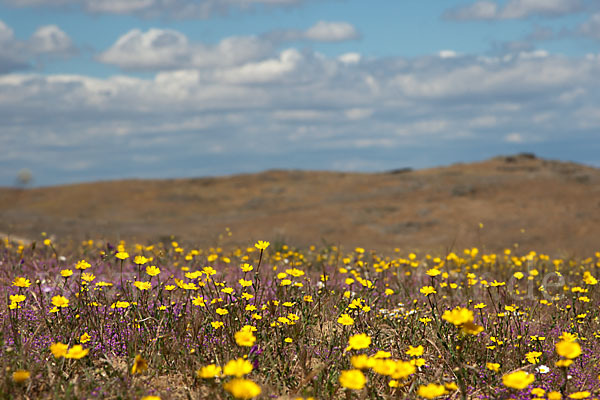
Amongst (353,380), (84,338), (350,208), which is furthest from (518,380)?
(350,208)

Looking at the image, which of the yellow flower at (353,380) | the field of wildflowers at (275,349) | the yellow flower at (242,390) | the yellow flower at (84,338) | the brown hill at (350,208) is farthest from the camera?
the brown hill at (350,208)

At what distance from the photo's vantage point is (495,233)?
16.6 m

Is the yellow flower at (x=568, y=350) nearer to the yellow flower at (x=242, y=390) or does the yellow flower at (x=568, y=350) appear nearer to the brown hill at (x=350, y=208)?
the yellow flower at (x=242, y=390)

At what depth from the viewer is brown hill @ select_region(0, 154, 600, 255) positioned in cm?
1658

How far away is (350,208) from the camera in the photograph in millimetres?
21281

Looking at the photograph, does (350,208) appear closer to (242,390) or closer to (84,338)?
(84,338)

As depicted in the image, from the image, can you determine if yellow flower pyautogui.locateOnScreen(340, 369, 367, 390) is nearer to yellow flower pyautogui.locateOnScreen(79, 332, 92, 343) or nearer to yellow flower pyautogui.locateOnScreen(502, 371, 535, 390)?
yellow flower pyautogui.locateOnScreen(502, 371, 535, 390)

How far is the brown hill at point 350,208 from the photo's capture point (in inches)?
653

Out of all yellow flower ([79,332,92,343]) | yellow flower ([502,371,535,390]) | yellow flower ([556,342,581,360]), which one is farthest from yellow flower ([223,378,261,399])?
yellow flower ([79,332,92,343])

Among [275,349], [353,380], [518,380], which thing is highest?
[353,380]

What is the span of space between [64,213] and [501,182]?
21.2 meters

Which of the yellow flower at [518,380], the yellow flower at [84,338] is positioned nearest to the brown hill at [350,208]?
the yellow flower at [84,338]

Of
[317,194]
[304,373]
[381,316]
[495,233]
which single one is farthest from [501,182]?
[304,373]

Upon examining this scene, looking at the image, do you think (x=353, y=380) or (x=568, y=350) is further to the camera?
(x=568, y=350)
